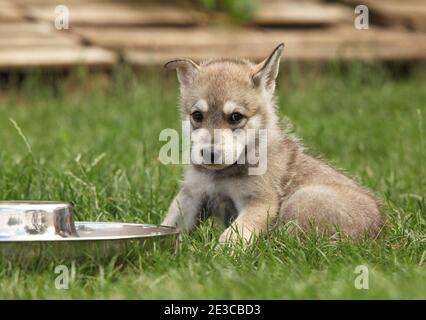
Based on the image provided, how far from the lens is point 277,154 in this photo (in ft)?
14.5

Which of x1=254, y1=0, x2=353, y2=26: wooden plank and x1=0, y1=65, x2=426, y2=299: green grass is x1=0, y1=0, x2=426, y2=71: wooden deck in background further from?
x1=0, y1=65, x2=426, y2=299: green grass

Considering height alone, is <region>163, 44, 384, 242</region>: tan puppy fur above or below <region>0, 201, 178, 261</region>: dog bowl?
above

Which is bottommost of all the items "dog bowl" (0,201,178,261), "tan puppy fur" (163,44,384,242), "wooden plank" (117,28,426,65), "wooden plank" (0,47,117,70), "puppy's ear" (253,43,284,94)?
"dog bowl" (0,201,178,261)

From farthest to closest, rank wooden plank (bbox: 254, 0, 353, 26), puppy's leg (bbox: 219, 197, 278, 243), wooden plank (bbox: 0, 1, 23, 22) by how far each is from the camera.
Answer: wooden plank (bbox: 254, 0, 353, 26), wooden plank (bbox: 0, 1, 23, 22), puppy's leg (bbox: 219, 197, 278, 243)

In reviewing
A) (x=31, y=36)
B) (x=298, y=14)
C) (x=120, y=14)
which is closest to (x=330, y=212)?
(x=31, y=36)

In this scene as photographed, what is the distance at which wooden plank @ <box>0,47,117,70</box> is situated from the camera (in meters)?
8.45

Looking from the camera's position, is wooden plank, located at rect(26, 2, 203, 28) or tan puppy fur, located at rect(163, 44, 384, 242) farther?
wooden plank, located at rect(26, 2, 203, 28)

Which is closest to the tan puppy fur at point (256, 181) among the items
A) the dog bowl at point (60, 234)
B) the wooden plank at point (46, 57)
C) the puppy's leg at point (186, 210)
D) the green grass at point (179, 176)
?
the puppy's leg at point (186, 210)

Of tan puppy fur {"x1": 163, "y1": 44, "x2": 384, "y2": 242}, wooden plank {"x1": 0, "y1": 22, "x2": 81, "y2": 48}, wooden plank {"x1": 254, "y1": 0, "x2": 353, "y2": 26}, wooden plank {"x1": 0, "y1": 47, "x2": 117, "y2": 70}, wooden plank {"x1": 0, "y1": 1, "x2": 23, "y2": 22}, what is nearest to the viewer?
tan puppy fur {"x1": 163, "y1": 44, "x2": 384, "y2": 242}

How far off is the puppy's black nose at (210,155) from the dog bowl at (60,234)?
347 mm

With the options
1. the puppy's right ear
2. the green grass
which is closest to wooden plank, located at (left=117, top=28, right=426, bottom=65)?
the green grass

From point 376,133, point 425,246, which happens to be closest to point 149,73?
point 376,133

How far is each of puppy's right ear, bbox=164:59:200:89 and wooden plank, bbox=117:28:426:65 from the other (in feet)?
13.9

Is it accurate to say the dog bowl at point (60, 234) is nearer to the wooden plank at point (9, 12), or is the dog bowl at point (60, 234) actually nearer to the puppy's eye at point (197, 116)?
the puppy's eye at point (197, 116)
